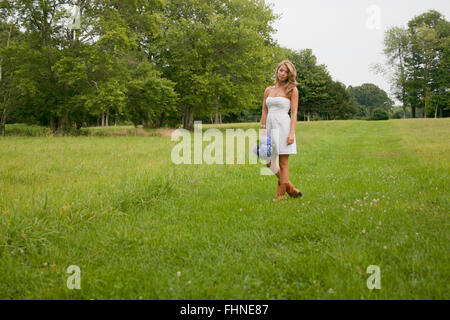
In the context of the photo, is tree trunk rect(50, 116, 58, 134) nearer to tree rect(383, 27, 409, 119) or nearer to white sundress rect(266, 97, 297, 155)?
white sundress rect(266, 97, 297, 155)

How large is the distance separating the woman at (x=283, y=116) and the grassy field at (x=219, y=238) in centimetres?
79

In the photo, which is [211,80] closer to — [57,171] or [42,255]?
[57,171]

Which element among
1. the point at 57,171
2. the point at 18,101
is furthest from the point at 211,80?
the point at 57,171

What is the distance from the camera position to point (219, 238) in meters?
4.11

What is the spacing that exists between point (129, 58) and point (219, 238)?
26.0 meters

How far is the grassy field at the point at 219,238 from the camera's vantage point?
2941 mm

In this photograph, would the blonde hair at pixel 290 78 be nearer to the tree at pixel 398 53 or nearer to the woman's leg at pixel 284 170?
the woman's leg at pixel 284 170

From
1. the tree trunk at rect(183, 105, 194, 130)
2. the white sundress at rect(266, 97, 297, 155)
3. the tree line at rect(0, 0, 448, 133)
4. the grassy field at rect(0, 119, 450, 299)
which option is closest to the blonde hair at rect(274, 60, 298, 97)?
the white sundress at rect(266, 97, 297, 155)

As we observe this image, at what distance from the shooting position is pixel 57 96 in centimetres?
2373

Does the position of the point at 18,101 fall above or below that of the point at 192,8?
below

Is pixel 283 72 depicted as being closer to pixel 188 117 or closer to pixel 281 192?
pixel 281 192

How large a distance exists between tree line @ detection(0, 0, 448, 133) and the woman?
18.4 metres

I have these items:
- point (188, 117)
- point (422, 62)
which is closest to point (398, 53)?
point (422, 62)

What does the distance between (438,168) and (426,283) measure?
7.31m
